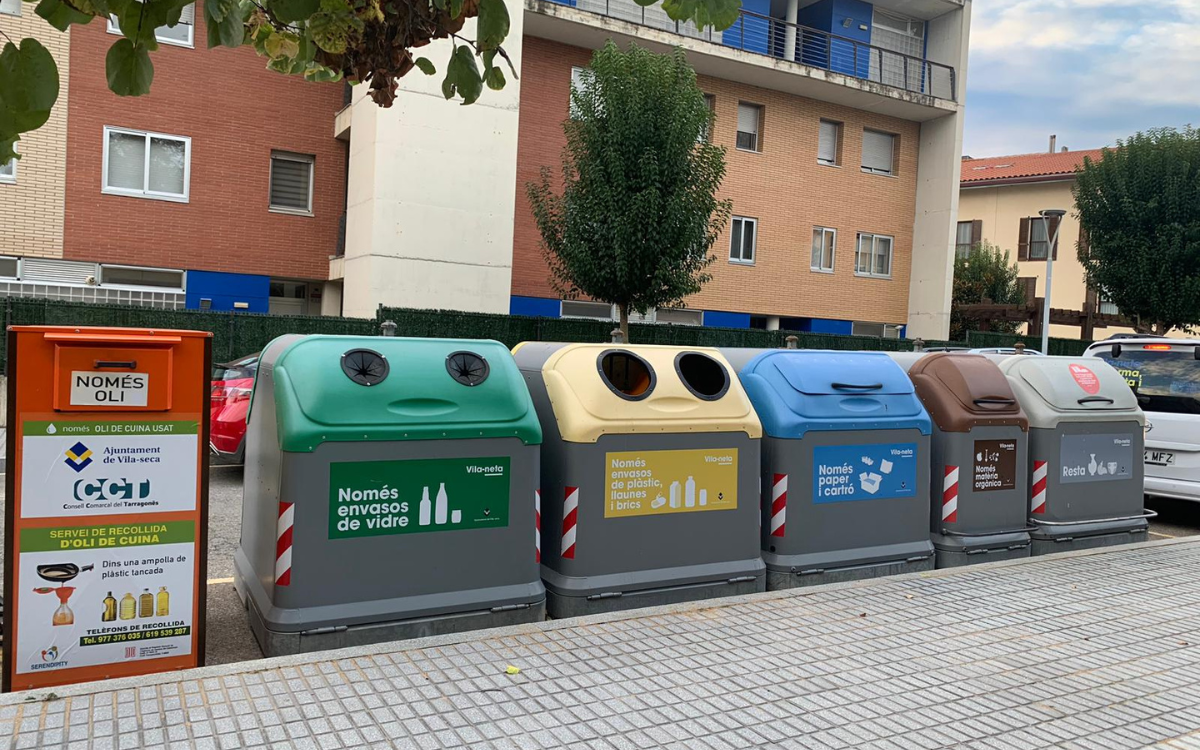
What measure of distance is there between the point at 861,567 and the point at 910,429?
3.18 feet

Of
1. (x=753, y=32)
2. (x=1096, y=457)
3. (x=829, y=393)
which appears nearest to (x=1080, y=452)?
(x=1096, y=457)

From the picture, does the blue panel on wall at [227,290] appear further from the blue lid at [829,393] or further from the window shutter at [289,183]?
the blue lid at [829,393]

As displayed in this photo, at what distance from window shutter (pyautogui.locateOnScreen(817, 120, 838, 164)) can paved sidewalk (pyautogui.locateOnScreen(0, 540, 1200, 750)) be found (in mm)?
18902

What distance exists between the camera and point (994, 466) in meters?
6.30

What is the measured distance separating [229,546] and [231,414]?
109 inches

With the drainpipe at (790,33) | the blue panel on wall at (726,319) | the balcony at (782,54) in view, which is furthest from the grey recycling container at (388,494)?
the drainpipe at (790,33)

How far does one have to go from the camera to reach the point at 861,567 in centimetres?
563

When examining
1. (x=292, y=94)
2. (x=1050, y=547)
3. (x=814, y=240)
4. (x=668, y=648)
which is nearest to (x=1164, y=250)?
(x=814, y=240)

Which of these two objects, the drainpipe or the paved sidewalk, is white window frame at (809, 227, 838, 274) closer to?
the drainpipe

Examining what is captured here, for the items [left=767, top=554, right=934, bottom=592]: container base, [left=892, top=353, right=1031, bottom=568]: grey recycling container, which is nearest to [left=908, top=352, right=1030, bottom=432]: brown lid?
[left=892, top=353, right=1031, bottom=568]: grey recycling container

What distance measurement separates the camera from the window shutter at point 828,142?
74.0 ft

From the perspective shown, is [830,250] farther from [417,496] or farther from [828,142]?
[417,496]

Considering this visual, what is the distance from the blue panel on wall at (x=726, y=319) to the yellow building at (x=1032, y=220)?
15670 mm

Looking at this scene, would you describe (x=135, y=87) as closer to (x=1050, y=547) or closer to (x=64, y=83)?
(x=1050, y=547)
